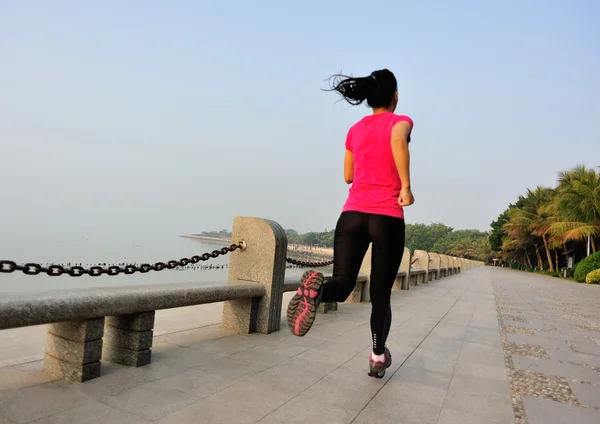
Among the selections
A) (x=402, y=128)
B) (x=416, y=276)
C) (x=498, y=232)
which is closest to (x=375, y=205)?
(x=402, y=128)

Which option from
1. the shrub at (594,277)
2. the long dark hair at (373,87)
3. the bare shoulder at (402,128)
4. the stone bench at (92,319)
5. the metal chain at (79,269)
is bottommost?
the shrub at (594,277)

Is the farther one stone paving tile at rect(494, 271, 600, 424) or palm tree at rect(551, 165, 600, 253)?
palm tree at rect(551, 165, 600, 253)

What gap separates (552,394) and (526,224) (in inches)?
2219

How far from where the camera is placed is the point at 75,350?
2.62 m

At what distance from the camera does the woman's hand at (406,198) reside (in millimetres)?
2645

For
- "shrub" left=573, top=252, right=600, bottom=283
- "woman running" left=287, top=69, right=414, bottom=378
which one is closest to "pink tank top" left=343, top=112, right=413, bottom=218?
"woman running" left=287, top=69, right=414, bottom=378

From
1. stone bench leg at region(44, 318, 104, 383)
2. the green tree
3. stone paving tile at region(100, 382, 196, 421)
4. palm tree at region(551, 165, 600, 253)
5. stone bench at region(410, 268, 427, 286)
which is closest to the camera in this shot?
stone paving tile at region(100, 382, 196, 421)

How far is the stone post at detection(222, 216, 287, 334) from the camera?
436cm

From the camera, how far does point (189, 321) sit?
491 cm

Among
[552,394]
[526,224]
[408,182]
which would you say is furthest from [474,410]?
[526,224]

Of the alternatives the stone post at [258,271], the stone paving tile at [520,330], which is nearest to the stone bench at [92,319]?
the stone post at [258,271]

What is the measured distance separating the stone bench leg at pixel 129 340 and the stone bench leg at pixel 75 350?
0.99 feet

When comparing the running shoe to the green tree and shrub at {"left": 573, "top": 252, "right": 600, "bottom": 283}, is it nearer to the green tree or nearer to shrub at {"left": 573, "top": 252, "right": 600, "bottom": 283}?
shrub at {"left": 573, "top": 252, "right": 600, "bottom": 283}

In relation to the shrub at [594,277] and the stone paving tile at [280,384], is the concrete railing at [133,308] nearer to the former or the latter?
the stone paving tile at [280,384]
